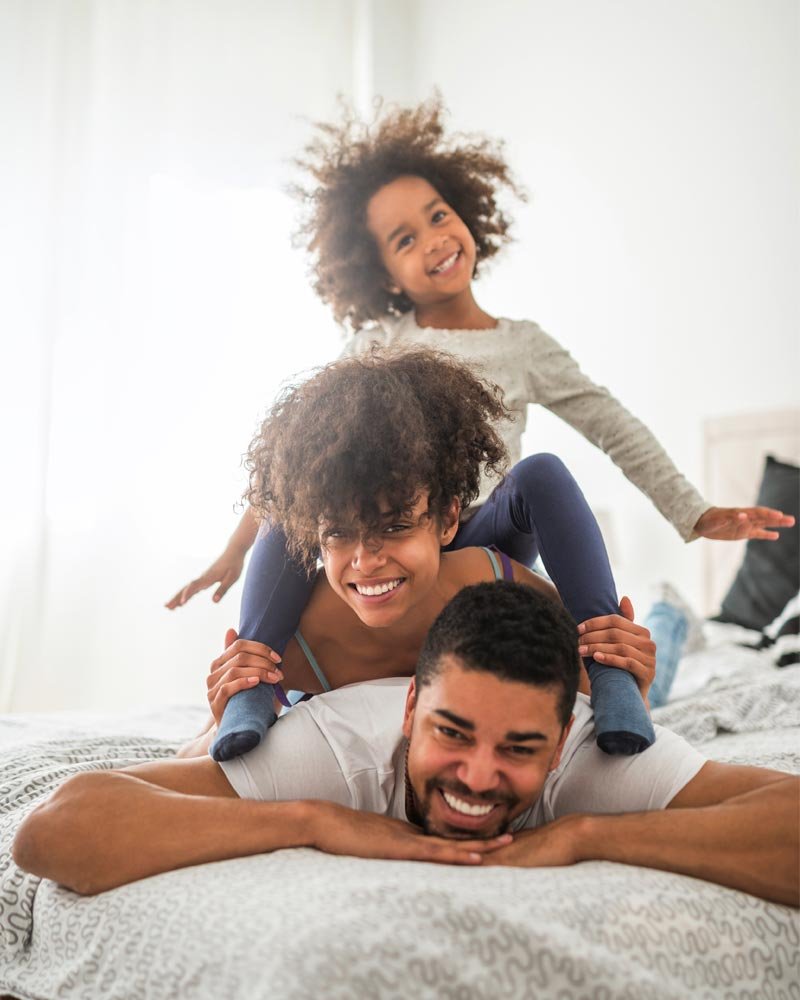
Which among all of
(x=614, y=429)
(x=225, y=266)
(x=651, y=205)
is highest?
(x=651, y=205)

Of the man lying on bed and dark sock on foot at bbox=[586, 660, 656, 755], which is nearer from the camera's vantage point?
the man lying on bed

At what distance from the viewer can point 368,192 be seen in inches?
90.7

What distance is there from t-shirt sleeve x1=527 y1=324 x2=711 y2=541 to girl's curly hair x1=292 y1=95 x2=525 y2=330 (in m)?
0.40

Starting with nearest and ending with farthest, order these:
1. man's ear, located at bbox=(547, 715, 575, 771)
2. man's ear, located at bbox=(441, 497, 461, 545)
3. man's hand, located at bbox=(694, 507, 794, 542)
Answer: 1. man's ear, located at bbox=(547, 715, 575, 771)
2. man's ear, located at bbox=(441, 497, 461, 545)
3. man's hand, located at bbox=(694, 507, 794, 542)

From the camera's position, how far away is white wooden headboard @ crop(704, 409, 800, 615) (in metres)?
3.66

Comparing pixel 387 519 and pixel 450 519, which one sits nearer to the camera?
pixel 387 519

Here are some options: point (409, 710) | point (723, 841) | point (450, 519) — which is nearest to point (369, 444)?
point (450, 519)

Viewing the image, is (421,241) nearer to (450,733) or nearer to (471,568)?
(471,568)

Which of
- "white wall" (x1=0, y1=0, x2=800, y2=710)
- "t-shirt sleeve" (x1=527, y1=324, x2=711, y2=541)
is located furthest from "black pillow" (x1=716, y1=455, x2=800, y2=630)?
"t-shirt sleeve" (x1=527, y1=324, x2=711, y2=541)

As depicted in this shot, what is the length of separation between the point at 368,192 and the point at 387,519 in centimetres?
123

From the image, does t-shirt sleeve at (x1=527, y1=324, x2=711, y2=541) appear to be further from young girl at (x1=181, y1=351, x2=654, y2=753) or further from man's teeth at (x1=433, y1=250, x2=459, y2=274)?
young girl at (x1=181, y1=351, x2=654, y2=753)

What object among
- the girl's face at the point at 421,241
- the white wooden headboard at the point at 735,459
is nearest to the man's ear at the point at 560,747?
the girl's face at the point at 421,241

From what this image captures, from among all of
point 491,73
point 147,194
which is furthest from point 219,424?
point 491,73

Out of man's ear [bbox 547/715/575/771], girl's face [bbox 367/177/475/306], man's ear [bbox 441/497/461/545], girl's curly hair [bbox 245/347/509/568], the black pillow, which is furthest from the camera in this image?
the black pillow
